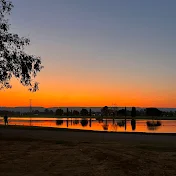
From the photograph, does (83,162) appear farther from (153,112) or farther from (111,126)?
(153,112)

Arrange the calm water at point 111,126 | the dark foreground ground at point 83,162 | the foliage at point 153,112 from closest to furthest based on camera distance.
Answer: the dark foreground ground at point 83,162 → the calm water at point 111,126 → the foliage at point 153,112

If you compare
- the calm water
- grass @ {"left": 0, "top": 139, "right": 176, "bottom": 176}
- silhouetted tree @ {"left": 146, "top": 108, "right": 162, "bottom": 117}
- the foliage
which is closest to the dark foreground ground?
grass @ {"left": 0, "top": 139, "right": 176, "bottom": 176}

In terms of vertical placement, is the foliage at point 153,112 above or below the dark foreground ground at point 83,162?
below

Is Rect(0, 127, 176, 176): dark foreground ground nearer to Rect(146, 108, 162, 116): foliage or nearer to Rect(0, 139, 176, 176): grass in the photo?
Rect(0, 139, 176, 176): grass

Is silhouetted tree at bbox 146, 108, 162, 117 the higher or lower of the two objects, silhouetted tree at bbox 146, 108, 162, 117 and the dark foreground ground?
the lower

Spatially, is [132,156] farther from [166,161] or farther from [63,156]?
[63,156]

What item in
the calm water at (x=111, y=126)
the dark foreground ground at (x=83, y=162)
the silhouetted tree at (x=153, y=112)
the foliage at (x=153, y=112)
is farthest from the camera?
the foliage at (x=153, y=112)

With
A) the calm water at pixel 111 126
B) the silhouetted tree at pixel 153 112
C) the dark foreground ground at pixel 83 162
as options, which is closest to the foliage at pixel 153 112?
the silhouetted tree at pixel 153 112

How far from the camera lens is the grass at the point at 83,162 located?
38.8 ft

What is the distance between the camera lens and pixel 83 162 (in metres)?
13.4

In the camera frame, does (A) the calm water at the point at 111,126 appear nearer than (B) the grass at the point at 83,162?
No

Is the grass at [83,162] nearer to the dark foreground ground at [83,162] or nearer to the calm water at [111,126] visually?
the dark foreground ground at [83,162]

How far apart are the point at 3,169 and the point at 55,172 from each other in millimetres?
1896

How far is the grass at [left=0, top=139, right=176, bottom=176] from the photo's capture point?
1181 centimetres
